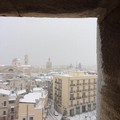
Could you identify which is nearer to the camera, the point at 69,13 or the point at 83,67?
the point at 69,13

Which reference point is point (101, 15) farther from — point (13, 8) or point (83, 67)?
point (83, 67)

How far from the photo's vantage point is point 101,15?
89cm

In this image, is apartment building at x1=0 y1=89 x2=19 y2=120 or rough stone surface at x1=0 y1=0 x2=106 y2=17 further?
apartment building at x1=0 y1=89 x2=19 y2=120

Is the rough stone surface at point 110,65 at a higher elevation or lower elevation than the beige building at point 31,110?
higher

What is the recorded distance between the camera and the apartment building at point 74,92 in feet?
46.4

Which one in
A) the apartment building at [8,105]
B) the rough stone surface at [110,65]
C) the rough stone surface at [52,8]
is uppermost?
the rough stone surface at [52,8]

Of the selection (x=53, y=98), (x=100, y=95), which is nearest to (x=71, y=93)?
(x=53, y=98)

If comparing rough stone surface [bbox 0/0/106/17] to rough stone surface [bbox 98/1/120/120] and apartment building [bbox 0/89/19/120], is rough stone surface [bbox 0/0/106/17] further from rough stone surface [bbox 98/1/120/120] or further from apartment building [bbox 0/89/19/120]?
apartment building [bbox 0/89/19/120]

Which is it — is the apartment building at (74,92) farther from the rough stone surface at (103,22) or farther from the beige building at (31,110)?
the rough stone surface at (103,22)

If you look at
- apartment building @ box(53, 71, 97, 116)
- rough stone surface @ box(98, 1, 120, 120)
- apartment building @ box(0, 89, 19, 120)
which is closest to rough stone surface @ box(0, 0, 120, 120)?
rough stone surface @ box(98, 1, 120, 120)

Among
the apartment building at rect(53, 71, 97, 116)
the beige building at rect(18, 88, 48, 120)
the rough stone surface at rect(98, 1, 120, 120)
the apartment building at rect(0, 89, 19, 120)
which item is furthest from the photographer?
the apartment building at rect(53, 71, 97, 116)

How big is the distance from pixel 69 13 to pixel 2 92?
33.7 feet

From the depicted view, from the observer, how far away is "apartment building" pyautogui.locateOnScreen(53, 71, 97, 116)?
46.4 ft

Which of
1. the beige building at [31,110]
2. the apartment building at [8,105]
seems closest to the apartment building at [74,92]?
the apartment building at [8,105]
